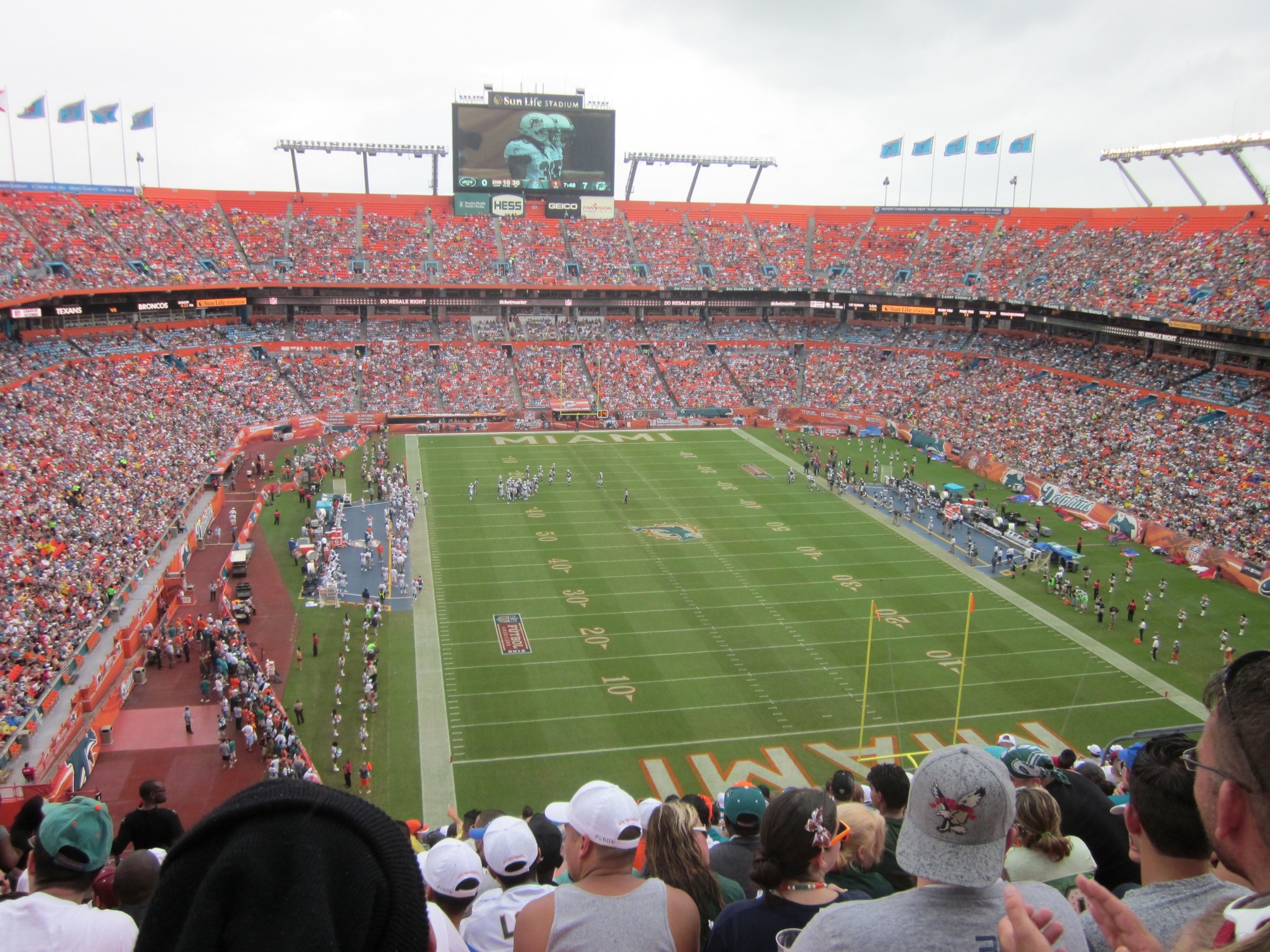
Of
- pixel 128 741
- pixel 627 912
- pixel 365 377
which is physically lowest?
pixel 128 741

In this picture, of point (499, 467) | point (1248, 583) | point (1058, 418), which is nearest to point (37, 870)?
point (1248, 583)

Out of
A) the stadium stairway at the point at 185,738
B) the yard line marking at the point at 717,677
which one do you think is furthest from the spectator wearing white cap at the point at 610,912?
the yard line marking at the point at 717,677

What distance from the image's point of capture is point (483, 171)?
67.1 metres

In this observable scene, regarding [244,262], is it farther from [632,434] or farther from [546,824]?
[546,824]

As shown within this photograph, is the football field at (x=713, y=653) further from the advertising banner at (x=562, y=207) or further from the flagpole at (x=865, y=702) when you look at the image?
the advertising banner at (x=562, y=207)

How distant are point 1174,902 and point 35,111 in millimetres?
58627

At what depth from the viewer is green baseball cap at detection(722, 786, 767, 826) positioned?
20.5 feet

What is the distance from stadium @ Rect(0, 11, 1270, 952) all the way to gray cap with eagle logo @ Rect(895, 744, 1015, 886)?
0.11ft

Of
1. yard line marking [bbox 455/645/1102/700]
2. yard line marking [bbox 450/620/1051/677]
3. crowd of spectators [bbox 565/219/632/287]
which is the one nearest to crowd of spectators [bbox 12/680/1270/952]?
yard line marking [bbox 455/645/1102/700]

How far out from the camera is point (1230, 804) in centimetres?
244

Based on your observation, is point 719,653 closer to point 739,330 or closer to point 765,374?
point 765,374

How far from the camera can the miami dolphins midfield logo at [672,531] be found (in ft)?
120

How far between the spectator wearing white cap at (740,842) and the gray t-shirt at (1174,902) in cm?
302

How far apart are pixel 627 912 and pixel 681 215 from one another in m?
74.2
